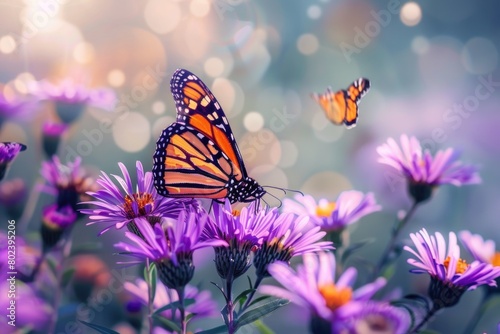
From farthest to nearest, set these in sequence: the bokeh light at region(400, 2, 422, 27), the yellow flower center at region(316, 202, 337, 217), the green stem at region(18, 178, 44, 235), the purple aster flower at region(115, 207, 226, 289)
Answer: the bokeh light at region(400, 2, 422, 27)
the green stem at region(18, 178, 44, 235)
the yellow flower center at region(316, 202, 337, 217)
the purple aster flower at region(115, 207, 226, 289)

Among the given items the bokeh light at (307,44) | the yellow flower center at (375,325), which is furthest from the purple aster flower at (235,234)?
the bokeh light at (307,44)

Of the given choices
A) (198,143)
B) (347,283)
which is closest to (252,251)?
(347,283)

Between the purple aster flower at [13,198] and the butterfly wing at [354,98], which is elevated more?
the butterfly wing at [354,98]

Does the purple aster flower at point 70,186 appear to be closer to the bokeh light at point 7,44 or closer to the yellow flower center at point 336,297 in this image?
the bokeh light at point 7,44

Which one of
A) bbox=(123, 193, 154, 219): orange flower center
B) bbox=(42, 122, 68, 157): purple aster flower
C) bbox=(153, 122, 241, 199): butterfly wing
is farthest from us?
bbox=(42, 122, 68, 157): purple aster flower

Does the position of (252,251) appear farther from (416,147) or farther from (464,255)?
(464,255)

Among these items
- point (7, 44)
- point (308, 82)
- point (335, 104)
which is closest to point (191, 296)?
point (335, 104)

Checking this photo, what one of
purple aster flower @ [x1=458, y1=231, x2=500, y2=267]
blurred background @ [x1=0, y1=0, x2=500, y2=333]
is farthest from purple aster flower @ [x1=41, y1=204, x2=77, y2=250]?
purple aster flower @ [x1=458, y1=231, x2=500, y2=267]

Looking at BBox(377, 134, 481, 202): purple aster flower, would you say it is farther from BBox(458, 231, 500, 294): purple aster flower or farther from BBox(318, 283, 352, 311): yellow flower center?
BBox(318, 283, 352, 311): yellow flower center
